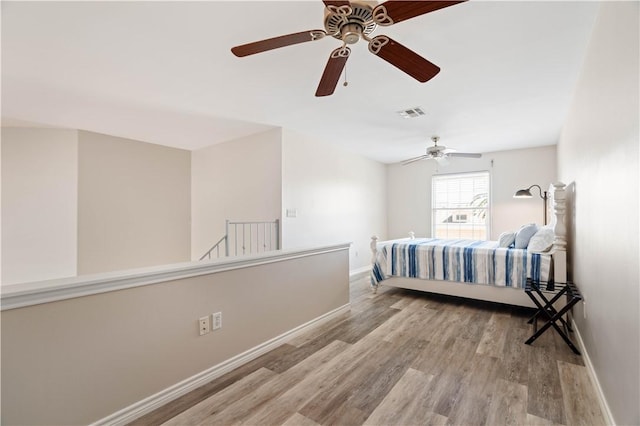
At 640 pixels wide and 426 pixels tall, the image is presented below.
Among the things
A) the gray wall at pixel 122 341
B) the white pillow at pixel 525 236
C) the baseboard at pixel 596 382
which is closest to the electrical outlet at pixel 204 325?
the gray wall at pixel 122 341

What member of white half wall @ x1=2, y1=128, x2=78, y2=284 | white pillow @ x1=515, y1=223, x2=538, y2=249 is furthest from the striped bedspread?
white half wall @ x1=2, y1=128, x2=78, y2=284

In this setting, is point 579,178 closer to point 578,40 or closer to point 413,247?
point 578,40

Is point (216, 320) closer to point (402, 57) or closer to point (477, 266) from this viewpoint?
point (402, 57)

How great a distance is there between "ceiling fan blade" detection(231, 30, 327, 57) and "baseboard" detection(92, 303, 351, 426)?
210 centimetres

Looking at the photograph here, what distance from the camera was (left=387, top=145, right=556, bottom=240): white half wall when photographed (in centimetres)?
522

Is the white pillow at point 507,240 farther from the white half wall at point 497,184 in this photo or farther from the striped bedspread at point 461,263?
the white half wall at point 497,184

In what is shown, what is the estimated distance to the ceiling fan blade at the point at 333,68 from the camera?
1.65 metres

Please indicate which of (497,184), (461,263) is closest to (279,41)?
(461,263)

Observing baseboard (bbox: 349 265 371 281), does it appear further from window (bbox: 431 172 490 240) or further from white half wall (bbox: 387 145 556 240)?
Result: window (bbox: 431 172 490 240)

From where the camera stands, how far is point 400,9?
1.32 m

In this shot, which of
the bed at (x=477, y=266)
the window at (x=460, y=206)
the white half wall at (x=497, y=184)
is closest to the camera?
the bed at (x=477, y=266)

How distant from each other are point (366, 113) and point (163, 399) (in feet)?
11.1

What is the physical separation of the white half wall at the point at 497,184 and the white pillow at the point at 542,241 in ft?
7.89

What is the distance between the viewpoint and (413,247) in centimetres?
405
